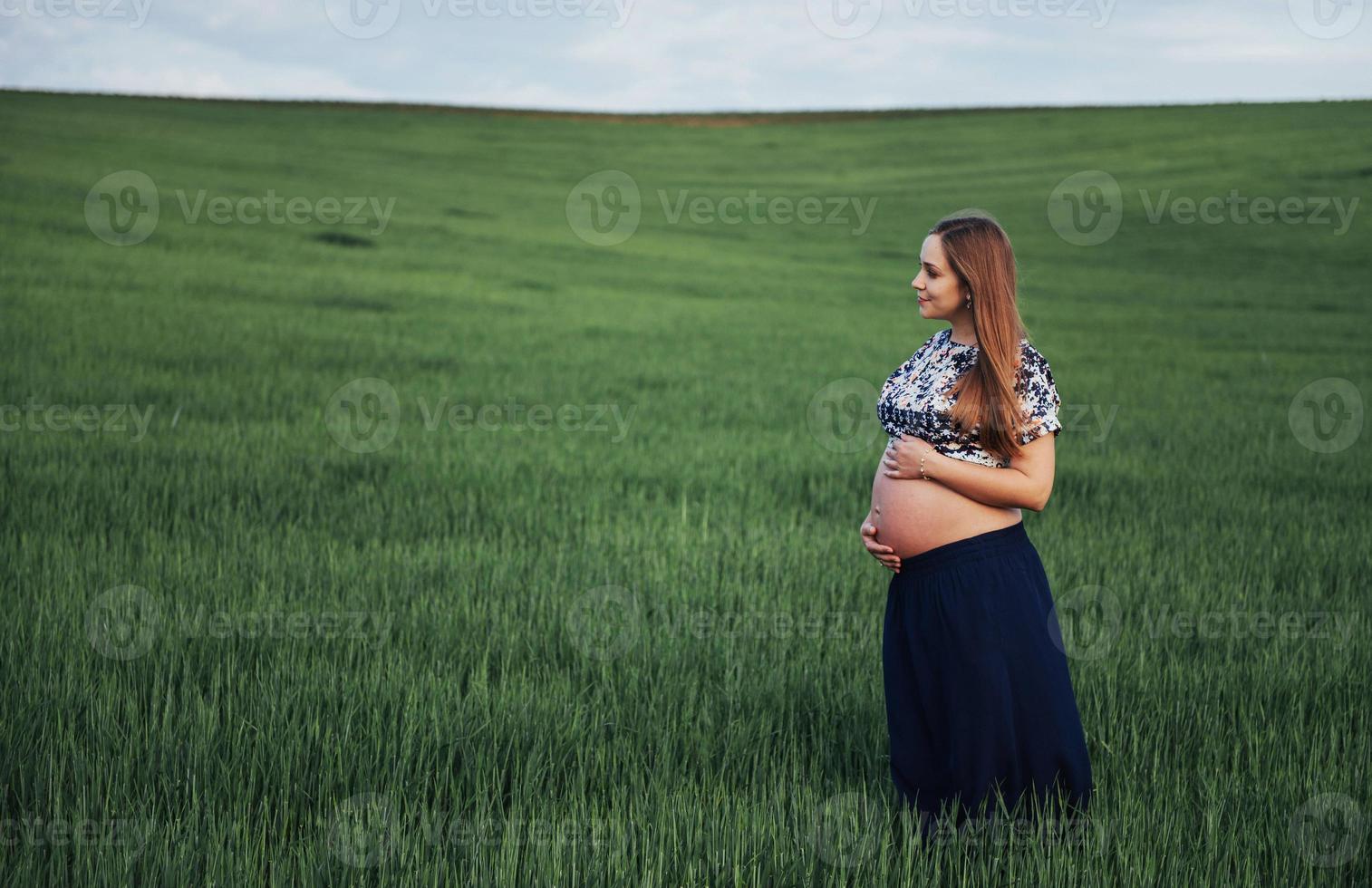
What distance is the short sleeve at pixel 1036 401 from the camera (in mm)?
2539

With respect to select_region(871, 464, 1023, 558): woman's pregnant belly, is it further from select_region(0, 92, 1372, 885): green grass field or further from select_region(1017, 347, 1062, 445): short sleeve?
select_region(0, 92, 1372, 885): green grass field

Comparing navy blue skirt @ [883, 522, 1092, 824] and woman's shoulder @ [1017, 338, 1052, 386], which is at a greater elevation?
woman's shoulder @ [1017, 338, 1052, 386]

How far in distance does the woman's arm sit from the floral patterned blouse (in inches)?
1.8

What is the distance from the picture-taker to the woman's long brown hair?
8.25 feet

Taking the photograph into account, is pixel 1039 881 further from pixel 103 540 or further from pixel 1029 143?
pixel 1029 143

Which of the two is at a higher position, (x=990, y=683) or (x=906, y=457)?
(x=906, y=457)

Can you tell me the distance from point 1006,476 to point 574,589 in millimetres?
2678

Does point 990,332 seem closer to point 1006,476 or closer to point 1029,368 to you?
point 1029,368

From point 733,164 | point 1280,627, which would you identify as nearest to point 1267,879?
point 1280,627

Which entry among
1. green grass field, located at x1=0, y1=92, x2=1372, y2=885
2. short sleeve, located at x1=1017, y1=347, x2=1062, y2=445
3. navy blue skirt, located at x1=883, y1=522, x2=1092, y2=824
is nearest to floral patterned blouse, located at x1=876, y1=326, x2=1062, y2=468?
short sleeve, located at x1=1017, y1=347, x2=1062, y2=445

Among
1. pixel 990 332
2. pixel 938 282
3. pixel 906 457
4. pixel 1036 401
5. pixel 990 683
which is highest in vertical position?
pixel 938 282

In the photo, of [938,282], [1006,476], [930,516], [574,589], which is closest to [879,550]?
[930,516]

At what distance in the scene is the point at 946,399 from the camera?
2.64 meters

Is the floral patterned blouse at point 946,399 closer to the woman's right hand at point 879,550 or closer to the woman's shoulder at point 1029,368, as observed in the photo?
the woman's shoulder at point 1029,368
